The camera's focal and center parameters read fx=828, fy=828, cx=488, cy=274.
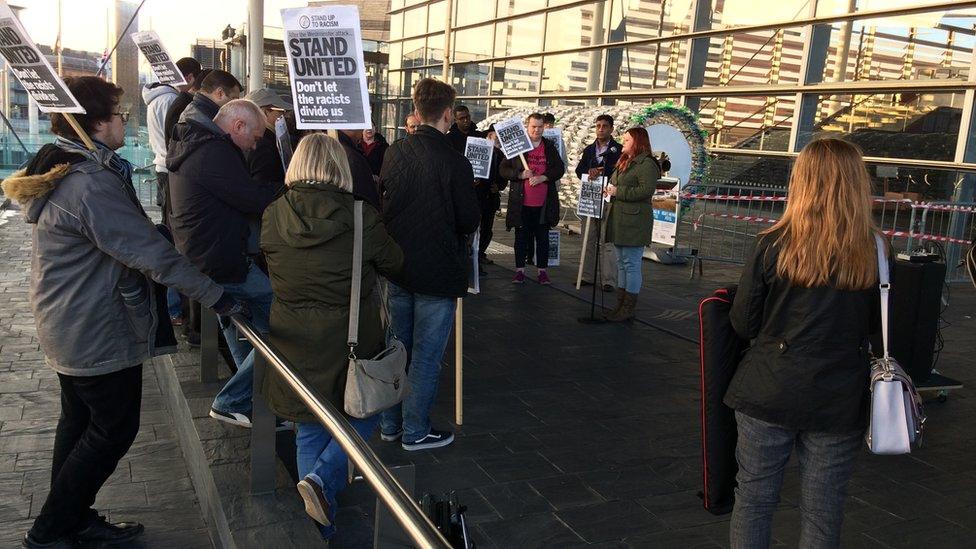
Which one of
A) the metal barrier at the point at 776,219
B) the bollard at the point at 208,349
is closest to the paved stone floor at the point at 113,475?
the bollard at the point at 208,349

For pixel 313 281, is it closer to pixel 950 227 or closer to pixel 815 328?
pixel 815 328

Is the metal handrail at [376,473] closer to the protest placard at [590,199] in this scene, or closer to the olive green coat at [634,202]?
the olive green coat at [634,202]

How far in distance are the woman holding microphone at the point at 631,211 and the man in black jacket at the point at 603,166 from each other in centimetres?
103

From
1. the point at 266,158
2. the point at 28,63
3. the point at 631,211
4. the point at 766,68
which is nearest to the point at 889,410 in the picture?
the point at 266,158

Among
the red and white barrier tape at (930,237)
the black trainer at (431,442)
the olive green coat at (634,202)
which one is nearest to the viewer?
the black trainer at (431,442)

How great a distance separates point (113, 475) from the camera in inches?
179

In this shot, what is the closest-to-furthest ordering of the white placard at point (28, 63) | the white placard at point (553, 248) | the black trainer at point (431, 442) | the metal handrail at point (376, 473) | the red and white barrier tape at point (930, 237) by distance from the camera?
the metal handrail at point (376, 473) < the white placard at point (28, 63) < the black trainer at point (431, 442) < the red and white barrier tape at point (930, 237) < the white placard at point (553, 248)

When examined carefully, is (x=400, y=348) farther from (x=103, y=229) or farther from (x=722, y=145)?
(x=722, y=145)

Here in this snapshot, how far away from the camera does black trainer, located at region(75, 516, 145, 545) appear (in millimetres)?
3723

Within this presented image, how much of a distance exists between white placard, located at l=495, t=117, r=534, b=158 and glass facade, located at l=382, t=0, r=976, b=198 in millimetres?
1157

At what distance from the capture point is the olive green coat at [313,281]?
3.47 metres

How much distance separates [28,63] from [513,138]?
195 inches

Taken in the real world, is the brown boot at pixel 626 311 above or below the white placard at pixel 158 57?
below

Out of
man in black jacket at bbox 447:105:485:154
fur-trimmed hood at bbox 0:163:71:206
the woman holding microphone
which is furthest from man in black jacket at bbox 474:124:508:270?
fur-trimmed hood at bbox 0:163:71:206
